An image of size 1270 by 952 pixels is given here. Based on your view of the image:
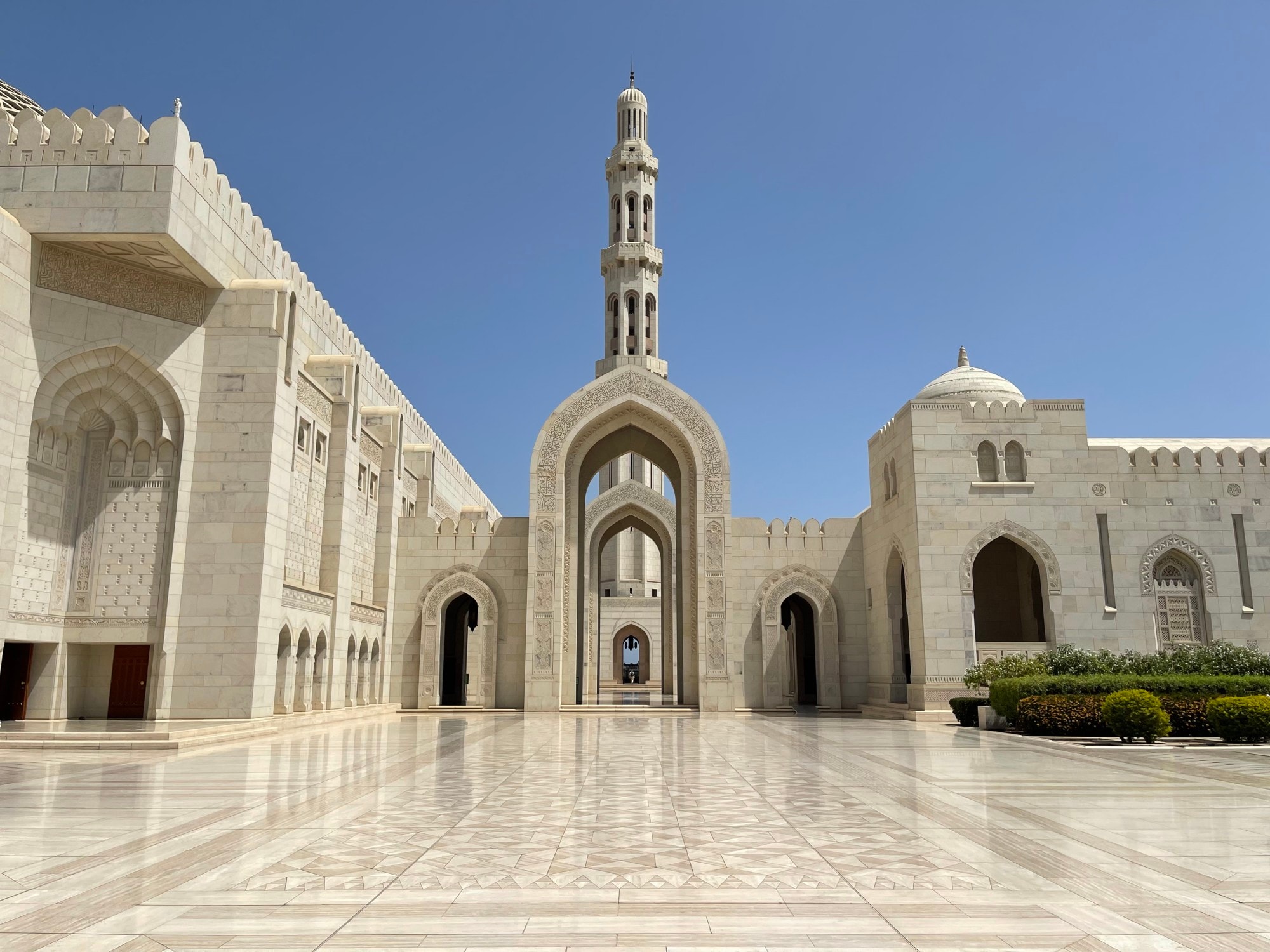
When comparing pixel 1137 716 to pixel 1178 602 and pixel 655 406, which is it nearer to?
pixel 1178 602

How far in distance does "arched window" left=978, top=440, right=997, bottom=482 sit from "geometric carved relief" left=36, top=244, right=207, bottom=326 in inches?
591

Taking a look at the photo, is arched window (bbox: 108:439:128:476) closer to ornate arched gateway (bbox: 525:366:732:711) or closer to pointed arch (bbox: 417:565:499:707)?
pointed arch (bbox: 417:565:499:707)

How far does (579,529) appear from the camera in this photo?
25.0m

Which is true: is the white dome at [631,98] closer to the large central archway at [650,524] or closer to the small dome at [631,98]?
the small dome at [631,98]

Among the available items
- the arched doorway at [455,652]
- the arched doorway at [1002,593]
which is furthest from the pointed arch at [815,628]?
the arched doorway at [455,652]

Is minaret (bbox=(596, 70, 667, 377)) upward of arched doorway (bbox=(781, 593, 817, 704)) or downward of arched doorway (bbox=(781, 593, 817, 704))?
upward

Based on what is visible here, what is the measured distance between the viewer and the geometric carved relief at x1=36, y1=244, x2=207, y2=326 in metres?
13.9

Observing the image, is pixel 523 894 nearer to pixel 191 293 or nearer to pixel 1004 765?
pixel 1004 765

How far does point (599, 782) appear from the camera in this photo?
8.95 m

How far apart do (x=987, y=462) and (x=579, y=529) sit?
1037cm

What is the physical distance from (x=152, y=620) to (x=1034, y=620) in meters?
19.0

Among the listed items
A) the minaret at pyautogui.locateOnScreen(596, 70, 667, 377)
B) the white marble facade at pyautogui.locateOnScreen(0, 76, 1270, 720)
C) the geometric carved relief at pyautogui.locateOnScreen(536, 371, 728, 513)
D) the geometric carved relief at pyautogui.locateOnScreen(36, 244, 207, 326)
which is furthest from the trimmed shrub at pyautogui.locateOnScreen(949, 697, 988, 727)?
the minaret at pyautogui.locateOnScreen(596, 70, 667, 377)

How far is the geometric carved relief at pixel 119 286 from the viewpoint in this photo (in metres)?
13.9

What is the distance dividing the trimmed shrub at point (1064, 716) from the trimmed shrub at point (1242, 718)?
151cm
